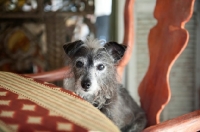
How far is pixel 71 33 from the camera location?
2.21 meters

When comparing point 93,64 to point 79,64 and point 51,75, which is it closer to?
point 79,64

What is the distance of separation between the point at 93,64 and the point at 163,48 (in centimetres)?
34

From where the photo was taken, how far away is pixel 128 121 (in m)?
1.27

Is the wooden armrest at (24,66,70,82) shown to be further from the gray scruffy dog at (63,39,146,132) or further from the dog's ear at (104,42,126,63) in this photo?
the dog's ear at (104,42,126,63)

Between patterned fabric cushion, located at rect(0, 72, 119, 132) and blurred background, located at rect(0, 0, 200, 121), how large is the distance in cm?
137

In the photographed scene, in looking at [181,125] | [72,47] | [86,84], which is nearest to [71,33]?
[72,47]

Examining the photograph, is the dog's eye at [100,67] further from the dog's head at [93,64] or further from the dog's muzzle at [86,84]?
the dog's muzzle at [86,84]

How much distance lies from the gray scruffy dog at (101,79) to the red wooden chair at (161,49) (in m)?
0.07

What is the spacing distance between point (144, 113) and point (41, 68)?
1.21 metres

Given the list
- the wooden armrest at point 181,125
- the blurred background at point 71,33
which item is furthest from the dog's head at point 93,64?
the blurred background at point 71,33

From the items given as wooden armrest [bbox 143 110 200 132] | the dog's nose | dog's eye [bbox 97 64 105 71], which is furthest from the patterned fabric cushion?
dog's eye [bbox 97 64 105 71]

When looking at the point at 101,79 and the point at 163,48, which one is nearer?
the point at 163,48

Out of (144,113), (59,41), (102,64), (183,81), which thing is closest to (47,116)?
(102,64)

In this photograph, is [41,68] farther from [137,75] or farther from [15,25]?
[137,75]
